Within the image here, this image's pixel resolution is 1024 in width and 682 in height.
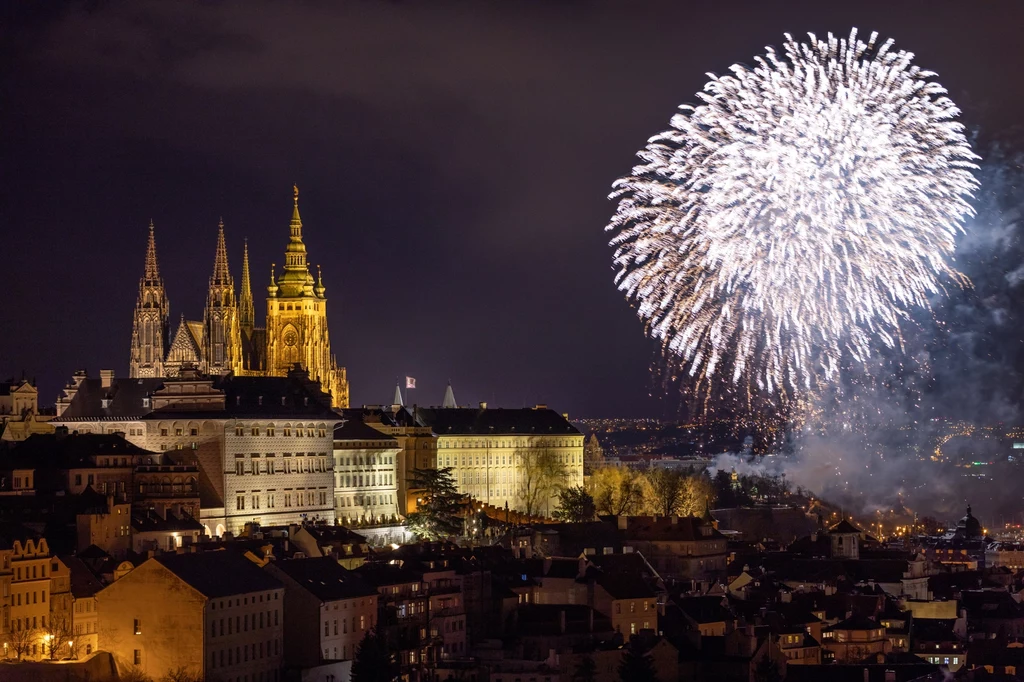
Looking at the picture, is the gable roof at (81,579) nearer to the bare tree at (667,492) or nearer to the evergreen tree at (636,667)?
the evergreen tree at (636,667)

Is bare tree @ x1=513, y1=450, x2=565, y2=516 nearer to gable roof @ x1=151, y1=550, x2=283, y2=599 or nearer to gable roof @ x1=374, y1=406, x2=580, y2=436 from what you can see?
gable roof @ x1=374, y1=406, x2=580, y2=436

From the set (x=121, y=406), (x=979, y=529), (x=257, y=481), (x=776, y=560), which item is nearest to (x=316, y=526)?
(x=257, y=481)

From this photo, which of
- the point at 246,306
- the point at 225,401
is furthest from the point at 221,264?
the point at 225,401

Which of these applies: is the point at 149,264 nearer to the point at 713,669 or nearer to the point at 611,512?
the point at 611,512

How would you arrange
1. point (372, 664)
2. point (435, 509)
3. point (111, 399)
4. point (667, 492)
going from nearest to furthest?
1. point (372, 664)
2. point (111, 399)
3. point (435, 509)
4. point (667, 492)

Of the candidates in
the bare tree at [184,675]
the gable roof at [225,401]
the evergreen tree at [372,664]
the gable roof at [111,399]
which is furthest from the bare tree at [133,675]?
the gable roof at [111,399]

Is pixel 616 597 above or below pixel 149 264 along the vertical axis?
below

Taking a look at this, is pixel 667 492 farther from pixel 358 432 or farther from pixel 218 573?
pixel 218 573

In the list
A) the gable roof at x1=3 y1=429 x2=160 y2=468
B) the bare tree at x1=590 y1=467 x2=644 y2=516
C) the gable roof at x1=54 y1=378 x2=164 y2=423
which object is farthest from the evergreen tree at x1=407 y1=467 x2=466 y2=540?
the bare tree at x1=590 y1=467 x2=644 y2=516
